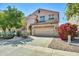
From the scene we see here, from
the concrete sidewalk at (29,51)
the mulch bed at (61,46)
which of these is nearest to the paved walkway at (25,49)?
the concrete sidewalk at (29,51)

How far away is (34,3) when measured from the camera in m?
3.83

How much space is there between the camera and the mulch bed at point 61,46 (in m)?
3.84

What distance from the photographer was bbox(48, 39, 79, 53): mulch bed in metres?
3.84

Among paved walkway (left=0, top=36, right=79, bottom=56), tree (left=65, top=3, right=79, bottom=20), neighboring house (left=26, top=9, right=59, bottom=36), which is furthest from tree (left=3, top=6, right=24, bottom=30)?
tree (left=65, top=3, right=79, bottom=20)

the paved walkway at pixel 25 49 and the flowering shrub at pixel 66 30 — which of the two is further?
the flowering shrub at pixel 66 30

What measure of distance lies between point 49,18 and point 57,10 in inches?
9.5

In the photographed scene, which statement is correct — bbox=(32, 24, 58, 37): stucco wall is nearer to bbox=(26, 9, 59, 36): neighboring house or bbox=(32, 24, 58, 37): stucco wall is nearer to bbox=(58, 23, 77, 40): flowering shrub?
bbox=(26, 9, 59, 36): neighboring house

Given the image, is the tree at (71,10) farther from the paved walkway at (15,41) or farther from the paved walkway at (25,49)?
the paved walkway at (15,41)

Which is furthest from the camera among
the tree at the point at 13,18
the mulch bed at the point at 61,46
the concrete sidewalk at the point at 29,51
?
the tree at the point at 13,18

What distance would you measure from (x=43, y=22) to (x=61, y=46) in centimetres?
63

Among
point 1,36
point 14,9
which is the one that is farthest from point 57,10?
point 1,36

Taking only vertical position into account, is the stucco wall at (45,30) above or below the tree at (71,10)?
below

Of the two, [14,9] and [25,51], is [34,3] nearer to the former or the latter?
[14,9]

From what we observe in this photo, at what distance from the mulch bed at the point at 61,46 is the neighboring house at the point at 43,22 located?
18 centimetres
